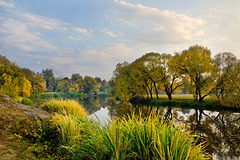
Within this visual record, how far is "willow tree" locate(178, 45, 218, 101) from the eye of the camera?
76.6ft

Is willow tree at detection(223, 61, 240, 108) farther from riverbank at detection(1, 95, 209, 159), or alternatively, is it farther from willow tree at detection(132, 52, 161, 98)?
riverbank at detection(1, 95, 209, 159)

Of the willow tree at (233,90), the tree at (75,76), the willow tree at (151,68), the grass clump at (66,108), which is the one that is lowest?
the grass clump at (66,108)

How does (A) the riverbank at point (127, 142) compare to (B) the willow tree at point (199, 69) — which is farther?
(B) the willow tree at point (199, 69)

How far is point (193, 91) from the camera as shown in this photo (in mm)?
25078

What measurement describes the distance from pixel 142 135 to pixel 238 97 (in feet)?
71.2

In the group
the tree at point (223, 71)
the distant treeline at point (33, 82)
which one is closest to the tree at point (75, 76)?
the distant treeline at point (33, 82)

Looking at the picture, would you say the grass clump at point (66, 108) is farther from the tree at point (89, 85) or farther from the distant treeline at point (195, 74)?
the tree at point (89, 85)

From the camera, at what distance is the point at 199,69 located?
2350 cm

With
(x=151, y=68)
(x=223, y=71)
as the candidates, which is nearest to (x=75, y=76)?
(x=151, y=68)

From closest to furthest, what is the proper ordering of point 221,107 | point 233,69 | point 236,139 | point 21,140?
point 21,140, point 236,139, point 221,107, point 233,69

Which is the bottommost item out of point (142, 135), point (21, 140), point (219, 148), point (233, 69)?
point (219, 148)

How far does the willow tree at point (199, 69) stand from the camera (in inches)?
919

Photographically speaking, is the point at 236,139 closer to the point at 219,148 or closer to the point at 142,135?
the point at 219,148

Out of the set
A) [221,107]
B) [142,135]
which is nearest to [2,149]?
[142,135]
